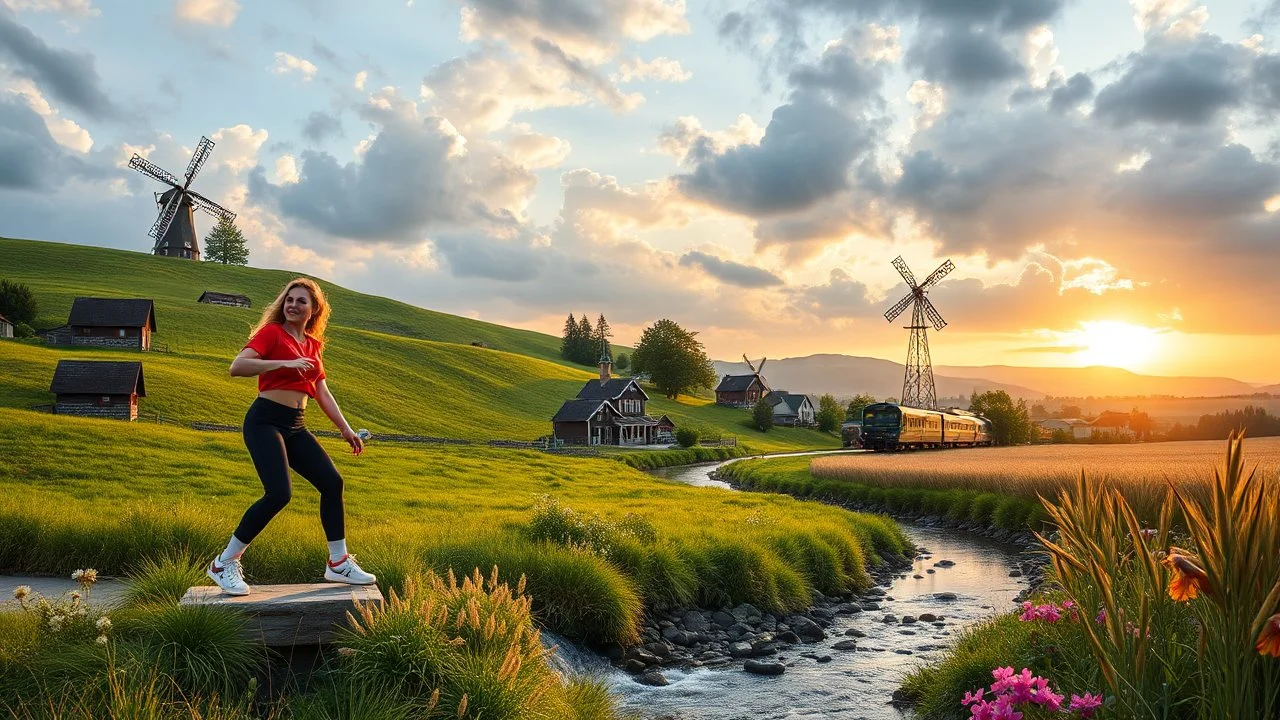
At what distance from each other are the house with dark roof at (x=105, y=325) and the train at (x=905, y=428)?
6441 cm

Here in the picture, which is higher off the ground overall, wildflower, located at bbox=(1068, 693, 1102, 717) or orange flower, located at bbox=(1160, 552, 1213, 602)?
orange flower, located at bbox=(1160, 552, 1213, 602)

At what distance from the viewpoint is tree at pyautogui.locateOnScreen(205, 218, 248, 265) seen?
158m

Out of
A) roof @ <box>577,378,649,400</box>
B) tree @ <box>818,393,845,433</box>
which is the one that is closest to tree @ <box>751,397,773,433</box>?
tree @ <box>818,393,845,433</box>

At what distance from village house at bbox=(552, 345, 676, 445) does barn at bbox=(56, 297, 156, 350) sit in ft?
131

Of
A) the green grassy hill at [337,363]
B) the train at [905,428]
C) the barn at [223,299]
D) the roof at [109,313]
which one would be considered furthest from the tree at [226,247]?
the train at [905,428]

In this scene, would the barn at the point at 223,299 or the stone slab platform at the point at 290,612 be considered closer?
the stone slab platform at the point at 290,612

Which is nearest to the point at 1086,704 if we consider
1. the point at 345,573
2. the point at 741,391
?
the point at 345,573

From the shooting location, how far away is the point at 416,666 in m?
6.50

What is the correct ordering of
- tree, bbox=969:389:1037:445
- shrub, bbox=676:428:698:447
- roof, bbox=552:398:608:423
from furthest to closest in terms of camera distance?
tree, bbox=969:389:1037:445 → roof, bbox=552:398:608:423 → shrub, bbox=676:428:698:447

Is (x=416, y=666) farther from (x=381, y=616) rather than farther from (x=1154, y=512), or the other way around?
(x=1154, y=512)

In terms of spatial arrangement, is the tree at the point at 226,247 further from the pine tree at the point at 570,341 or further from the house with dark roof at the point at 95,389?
the house with dark roof at the point at 95,389

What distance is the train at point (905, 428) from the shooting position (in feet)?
194

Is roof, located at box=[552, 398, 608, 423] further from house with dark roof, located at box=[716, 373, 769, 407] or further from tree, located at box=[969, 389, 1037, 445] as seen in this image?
house with dark roof, located at box=[716, 373, 769, 407]

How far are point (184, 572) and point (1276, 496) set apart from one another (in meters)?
9.00
